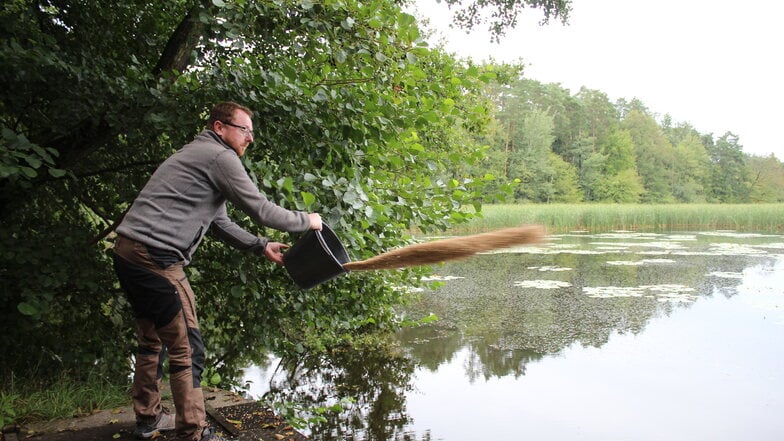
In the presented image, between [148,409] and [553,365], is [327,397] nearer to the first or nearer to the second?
[553,365]

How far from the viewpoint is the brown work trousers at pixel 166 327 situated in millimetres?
2246

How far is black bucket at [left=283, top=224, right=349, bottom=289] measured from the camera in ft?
7.77

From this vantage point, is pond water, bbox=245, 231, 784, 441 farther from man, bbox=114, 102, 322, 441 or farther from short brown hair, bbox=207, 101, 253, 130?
short brown hair, bbox=207, 101, 253, 130

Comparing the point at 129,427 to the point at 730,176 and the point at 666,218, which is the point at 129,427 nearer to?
the point at 666,218

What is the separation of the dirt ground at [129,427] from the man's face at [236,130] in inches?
51.2

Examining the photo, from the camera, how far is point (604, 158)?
45344mm

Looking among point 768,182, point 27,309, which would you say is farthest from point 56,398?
point 768,182

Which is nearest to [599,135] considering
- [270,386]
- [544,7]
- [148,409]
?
[544,7]

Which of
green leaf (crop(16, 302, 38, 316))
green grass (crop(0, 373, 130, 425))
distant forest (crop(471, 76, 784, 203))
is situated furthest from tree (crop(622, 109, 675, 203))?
green leaf (crop(16, 302, 38, 316))

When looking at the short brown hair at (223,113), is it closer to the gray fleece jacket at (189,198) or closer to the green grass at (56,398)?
the gray fleece jacket at (189,198)

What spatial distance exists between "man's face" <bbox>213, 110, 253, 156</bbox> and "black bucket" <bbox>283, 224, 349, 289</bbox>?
1.53ft

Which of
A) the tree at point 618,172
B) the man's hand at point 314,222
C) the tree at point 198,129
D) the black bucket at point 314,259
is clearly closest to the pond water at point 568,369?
the tree at point 198,129

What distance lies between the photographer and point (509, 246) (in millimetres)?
2447

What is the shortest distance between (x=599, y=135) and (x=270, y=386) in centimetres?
4787
